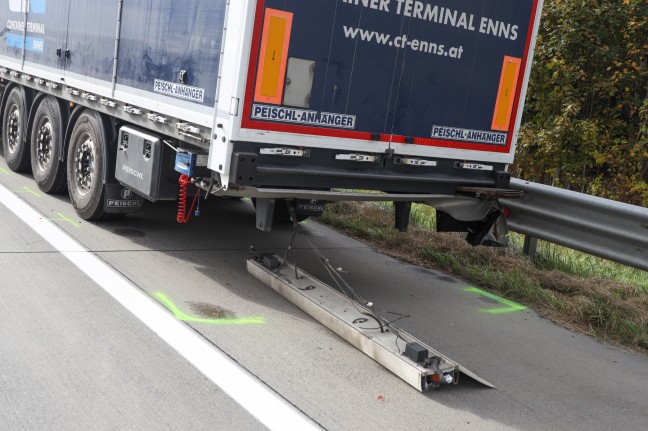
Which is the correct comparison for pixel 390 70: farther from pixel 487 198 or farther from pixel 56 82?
pixel 56 82

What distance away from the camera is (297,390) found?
14.6 feet

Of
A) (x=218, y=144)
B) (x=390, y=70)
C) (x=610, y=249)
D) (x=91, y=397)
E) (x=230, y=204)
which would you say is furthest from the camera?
(x=230, y=204)

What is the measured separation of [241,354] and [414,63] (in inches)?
114

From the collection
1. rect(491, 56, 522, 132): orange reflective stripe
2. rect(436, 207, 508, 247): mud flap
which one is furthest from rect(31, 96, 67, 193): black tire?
rect(491, 56, 522, 132): orange reflective stripe

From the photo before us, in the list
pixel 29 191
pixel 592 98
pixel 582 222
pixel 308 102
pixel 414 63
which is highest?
pixel 592 98

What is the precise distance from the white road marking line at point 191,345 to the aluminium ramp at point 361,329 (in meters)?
0.89

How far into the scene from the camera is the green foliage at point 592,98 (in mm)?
15164

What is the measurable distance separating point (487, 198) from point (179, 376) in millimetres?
3559

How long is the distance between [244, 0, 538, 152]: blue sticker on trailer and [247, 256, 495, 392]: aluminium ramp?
4.48ft

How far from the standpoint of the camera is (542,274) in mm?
7277

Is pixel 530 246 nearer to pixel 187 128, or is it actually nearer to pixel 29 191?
pixel 187 128

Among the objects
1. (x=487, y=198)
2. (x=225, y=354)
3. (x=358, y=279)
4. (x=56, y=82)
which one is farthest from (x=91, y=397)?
(x=56, y=82)

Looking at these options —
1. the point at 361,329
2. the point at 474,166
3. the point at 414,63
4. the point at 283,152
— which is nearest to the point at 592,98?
the point at 474,166

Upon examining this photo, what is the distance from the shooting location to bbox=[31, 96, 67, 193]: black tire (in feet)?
29.6
